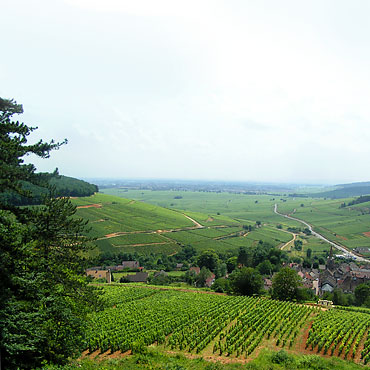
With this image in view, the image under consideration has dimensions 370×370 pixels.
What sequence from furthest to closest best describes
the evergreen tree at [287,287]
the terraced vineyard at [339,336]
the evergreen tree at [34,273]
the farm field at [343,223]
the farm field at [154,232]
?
the farm field at [343,223], the farm field at [154,232], the evergreen tree at [287,287], the terraced vineyard at [339,336], the evergreen tree at [34,273]

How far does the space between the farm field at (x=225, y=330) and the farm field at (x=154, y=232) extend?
155 feet

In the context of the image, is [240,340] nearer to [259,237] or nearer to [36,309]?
[36,309]

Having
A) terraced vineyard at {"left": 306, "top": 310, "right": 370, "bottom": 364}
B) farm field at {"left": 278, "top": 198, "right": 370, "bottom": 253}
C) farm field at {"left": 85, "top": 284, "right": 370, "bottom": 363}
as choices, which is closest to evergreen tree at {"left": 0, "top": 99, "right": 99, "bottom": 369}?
farm field at {"left": 85, "top": 284, "right": 370, "bottom": 363}

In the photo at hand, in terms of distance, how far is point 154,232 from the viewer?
102 metres

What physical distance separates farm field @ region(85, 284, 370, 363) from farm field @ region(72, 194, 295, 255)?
47.3 metres

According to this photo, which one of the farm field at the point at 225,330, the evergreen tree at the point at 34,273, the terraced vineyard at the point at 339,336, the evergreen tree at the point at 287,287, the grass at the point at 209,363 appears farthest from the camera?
the evergreen tree at the point at 287,287

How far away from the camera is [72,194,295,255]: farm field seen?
88.1 meters

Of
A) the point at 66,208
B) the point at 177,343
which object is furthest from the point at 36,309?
the point at 177,343

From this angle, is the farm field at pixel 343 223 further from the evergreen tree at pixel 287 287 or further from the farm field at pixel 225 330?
the farm field at pixel 225 330

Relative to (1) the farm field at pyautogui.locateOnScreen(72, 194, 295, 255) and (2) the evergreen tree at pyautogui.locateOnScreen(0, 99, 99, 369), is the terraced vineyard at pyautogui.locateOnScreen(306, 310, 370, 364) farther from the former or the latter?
(1) the farm field at pyautogui.locateOnScreen(72, 194, 295, 255)

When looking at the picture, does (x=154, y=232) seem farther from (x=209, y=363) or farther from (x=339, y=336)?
(x=209, y=363)

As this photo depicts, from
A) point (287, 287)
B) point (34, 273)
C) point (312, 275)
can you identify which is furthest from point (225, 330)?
point (312, 275)

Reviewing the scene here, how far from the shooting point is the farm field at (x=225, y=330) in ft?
72.1

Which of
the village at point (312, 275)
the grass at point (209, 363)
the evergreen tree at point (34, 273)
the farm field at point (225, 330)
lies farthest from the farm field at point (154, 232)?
the evergreen tree at point (34, 273)
